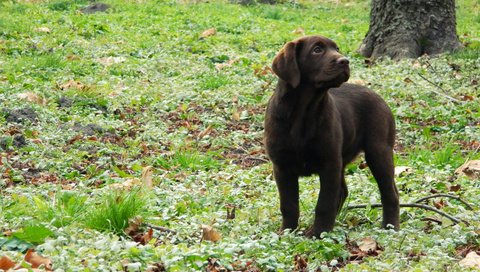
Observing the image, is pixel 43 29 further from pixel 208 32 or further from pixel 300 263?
pixel 300 263

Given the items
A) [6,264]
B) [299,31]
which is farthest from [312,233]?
[299,31]

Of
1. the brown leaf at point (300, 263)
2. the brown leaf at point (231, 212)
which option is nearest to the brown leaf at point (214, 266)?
the brown leaf at point (300, 263)

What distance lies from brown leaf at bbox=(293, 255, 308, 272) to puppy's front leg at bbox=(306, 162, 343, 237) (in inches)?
24.6

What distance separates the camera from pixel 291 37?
17.5 metres

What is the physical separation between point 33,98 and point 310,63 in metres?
5.52

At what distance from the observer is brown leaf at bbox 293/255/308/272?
5.19 meters

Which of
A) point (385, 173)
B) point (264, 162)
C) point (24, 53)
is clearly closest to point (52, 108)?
point (264, 162)

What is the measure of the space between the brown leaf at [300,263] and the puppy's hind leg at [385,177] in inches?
48.5

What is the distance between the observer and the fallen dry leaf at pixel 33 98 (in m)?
10.5

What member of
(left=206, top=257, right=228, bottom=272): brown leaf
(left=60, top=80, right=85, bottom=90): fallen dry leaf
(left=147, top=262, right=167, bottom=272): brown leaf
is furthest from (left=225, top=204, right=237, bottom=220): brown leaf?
(left=60, top=80, right=85, bottom=90): fallen dry leaf

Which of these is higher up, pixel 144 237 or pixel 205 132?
pixel 144 237

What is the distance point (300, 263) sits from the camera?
5273 millimetres

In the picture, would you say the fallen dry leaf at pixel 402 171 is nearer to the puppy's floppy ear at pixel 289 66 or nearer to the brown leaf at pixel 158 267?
the puppy's floppy ear at pixel 289 66

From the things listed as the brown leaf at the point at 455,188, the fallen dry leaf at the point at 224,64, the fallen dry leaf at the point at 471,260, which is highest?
the fallen dry leaf at the point at 471,260
